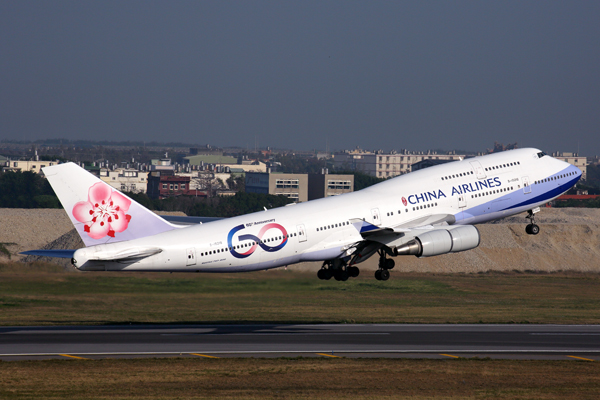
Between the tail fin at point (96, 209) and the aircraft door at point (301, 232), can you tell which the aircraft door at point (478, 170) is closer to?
the aircraft door at point (301, 232)

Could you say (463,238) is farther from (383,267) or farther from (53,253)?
(53,253)

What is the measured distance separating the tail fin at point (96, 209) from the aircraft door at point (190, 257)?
83.3 inches

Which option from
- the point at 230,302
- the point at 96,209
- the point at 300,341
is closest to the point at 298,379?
the point at 300,341

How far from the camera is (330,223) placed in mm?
45656

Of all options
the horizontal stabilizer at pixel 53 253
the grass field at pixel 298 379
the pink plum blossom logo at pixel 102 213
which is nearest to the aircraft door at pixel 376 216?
the grass field at pixel 298 379

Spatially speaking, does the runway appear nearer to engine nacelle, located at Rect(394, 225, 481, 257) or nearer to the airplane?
the airplane

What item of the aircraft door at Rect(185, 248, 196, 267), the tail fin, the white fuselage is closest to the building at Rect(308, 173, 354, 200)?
the white fuselage

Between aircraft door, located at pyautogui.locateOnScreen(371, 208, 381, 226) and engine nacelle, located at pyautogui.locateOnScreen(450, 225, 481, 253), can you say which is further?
aircraft door, located at pyautogui.locateOnScreen(371, 208, 381, 226)

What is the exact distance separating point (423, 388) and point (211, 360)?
35.2ft

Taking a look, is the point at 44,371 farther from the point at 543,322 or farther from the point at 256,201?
the point at 256,201

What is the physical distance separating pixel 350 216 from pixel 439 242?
214 inches

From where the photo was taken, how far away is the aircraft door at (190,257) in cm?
4241

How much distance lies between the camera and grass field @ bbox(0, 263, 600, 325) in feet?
186

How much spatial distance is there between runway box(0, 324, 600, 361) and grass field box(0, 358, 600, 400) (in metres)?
2.24
